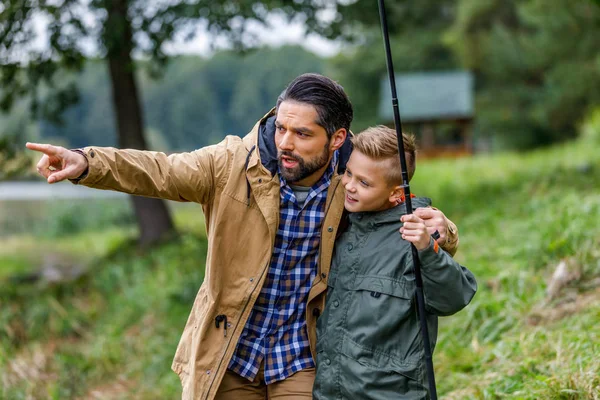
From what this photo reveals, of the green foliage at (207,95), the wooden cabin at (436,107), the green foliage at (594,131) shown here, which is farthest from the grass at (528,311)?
the green foliage at (207,95)

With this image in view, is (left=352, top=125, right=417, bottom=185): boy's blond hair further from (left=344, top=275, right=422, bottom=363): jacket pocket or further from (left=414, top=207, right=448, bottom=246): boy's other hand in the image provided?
(left=344, top=275, right=422, bottom=363): jacket pocket

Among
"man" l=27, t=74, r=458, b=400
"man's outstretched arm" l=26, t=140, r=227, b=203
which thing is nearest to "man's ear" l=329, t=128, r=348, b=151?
"man" l=27, t=74, r=458, b=400

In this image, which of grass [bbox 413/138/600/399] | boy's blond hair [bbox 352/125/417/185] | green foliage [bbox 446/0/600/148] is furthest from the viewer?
green foliage [bbox 446/0/600/148]

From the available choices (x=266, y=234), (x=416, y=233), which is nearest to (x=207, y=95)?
(x=266, y=234)

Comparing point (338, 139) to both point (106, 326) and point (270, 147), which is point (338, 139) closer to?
point (270, 147)

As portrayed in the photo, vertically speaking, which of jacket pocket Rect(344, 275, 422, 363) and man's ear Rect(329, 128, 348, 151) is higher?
man's ear Rect(329, 128, 348, 151)

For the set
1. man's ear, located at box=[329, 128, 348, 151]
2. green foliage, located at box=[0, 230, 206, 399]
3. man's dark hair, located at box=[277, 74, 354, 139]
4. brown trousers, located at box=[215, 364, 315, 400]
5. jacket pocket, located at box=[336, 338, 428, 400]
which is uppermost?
man's dark hair, located at box=[277, 74, 354, 139]

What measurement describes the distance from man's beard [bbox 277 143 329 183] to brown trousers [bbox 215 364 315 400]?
819 mm

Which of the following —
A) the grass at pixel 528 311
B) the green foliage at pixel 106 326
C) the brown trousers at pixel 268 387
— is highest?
the brown trousers at pixel 268 387

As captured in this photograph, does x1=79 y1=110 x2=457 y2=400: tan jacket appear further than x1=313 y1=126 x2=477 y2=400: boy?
Yes

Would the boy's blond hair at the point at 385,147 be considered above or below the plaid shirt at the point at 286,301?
above

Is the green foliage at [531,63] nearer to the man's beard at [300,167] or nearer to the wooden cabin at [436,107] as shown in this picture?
the wooden cabin at [436,107]

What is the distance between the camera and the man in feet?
9.59

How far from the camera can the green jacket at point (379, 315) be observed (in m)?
Answer: 2.78
